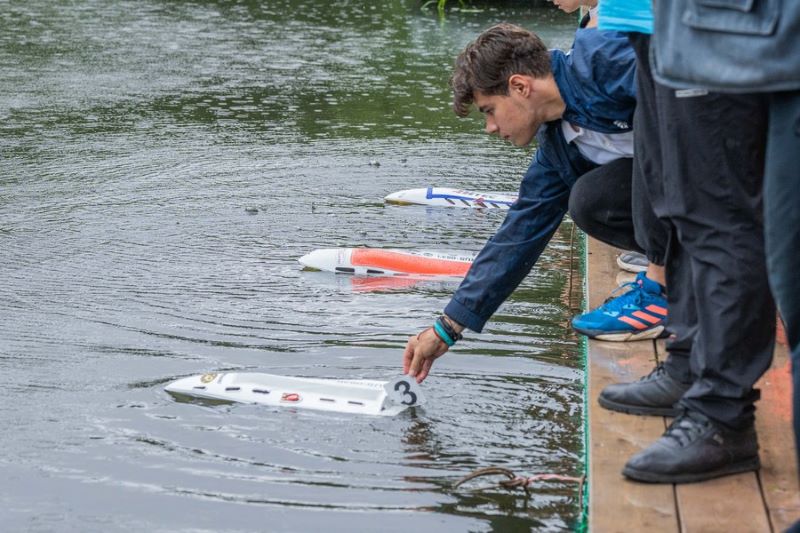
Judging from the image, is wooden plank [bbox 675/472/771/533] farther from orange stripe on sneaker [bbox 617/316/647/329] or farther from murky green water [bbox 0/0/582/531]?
orange stripe on sneaker [bbox 617/316/647/329]

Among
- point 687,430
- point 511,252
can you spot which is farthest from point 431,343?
point 687,430

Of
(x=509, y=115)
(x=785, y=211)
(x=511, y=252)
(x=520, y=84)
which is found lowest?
(x=511, y=252)

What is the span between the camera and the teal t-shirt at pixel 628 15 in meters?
3.26

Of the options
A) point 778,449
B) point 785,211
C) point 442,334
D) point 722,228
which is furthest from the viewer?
point 442,334

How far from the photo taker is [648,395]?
12.3ft

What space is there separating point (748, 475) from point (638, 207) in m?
0.85

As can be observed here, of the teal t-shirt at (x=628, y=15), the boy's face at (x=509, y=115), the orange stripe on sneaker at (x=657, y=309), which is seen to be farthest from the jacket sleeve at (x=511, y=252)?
the teal t-shirt at (x=628, y=15)

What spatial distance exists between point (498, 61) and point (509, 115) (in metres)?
0.20

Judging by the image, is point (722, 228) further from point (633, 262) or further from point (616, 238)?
point (633, 262)

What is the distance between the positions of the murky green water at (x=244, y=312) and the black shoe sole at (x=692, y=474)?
0.53 meters

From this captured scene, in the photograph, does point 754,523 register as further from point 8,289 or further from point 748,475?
point 8,289

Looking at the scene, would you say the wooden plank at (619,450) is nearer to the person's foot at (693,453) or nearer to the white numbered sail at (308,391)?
the person's foot at (693,453)

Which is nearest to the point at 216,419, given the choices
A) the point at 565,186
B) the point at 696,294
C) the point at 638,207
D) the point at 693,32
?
the point at 565,186

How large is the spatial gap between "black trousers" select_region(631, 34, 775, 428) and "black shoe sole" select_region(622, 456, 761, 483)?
0.46ft
